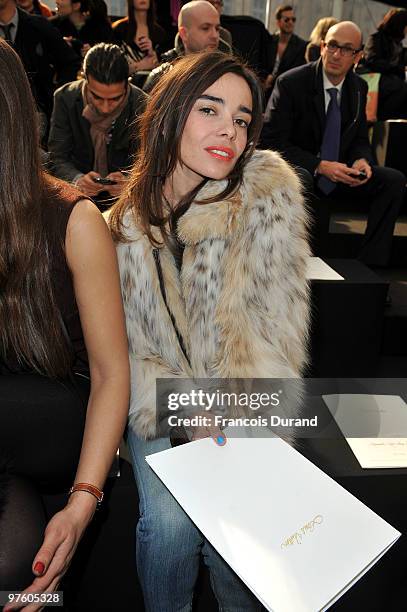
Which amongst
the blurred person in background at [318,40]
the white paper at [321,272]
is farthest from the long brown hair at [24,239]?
the blurred person in background at [318,40]

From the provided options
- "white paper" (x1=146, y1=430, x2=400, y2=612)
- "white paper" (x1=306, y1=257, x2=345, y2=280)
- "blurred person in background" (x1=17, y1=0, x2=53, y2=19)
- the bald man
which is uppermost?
"blurred person in background" (x1=17, y1=0, x2=53, y2=19)

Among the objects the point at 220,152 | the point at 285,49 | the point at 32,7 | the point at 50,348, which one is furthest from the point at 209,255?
the point at 285,49

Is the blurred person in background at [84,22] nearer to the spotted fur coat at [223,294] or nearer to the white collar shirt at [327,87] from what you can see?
the white collar shirt at [327,87]

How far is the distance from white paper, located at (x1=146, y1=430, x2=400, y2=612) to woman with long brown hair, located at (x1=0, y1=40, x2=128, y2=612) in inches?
6.9

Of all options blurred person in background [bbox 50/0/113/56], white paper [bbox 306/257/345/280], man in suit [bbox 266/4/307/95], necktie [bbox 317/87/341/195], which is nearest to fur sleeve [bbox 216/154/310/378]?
white paper [bbox 306/257/345/280]

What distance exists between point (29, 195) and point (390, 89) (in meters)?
3.95

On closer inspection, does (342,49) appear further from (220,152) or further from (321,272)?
(220,152)

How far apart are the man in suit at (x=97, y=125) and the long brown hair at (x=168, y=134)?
1016 millimetres

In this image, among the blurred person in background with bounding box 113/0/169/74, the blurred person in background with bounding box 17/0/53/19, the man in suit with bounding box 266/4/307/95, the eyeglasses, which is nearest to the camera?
the eyeglasses

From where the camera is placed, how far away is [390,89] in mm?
4293

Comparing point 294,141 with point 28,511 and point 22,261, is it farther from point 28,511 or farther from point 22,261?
point 28,511

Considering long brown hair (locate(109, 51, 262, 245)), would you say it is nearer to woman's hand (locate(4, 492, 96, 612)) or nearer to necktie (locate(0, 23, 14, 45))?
woman's hand (locate(4, 492, 96, 612))

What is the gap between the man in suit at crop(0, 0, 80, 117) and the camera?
3.24 meters

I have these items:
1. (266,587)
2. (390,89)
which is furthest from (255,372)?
(390,89)
